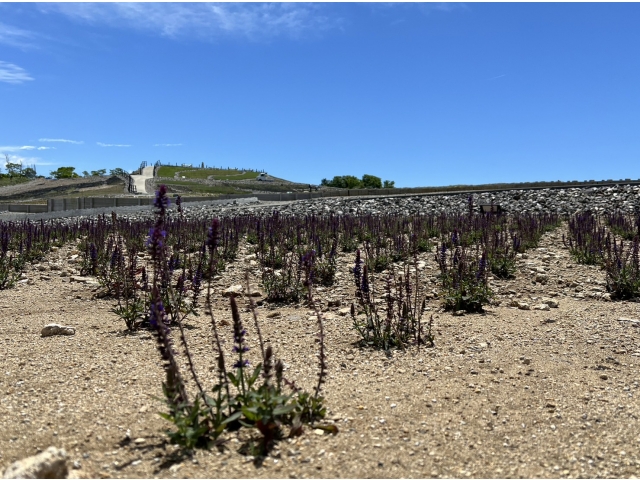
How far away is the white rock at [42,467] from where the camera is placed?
2701 millimetres

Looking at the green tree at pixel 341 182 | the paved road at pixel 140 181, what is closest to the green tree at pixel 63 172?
the paved road at pixel 140 181

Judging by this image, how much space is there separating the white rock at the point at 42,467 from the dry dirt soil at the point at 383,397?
0.47ft

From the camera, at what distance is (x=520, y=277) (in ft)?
29.3

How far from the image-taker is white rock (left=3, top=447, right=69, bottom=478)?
270 cm

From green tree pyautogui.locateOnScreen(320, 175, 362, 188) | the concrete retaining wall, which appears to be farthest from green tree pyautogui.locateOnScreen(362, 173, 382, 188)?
the concrete retaining wall

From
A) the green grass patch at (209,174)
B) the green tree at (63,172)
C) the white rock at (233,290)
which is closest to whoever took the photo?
the white rock at (233,290)

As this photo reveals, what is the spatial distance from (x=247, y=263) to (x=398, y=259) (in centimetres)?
284

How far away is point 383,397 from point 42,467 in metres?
2.28

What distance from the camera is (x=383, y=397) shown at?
409 centimetres

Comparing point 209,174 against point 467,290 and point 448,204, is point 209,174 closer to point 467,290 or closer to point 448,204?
point 448,204

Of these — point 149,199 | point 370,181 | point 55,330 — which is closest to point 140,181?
point 370,181

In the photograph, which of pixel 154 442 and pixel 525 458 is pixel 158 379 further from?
pixel 525 458

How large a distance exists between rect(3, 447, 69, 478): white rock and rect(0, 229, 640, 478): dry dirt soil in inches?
5.7

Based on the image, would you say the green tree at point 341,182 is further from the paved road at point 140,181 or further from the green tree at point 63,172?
the green tree at point 63,172
